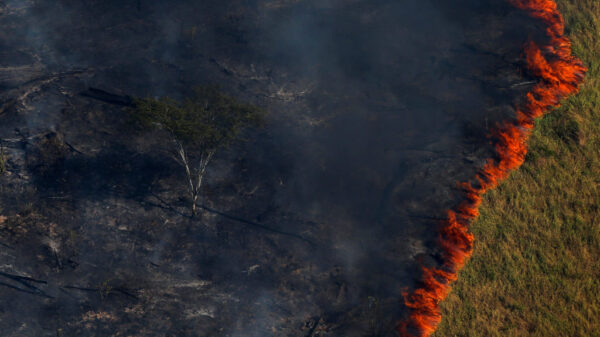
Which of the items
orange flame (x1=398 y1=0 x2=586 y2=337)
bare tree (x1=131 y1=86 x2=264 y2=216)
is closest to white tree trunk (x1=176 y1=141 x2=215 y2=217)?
bare tree (x1=131 y1=86 x2=264 y2=216)

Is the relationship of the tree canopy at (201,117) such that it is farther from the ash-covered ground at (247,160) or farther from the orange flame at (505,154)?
the orange flame at (505,154)

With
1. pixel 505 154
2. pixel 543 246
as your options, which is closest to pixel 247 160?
pixel 505 154

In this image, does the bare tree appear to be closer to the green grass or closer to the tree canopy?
the tree canopy

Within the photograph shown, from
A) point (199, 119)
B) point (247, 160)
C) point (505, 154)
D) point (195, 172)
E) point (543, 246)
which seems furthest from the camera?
point (505, 154)

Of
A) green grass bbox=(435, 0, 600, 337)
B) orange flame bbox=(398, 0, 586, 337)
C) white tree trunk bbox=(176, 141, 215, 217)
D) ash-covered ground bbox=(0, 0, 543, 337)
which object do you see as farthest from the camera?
white tree trunk bbox=(176, 141, 215, 217)

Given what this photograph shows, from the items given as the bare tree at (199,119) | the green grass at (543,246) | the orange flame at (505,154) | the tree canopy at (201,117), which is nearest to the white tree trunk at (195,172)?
the bare tree at (199,119)

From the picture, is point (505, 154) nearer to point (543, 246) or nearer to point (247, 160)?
point (543, 246)
